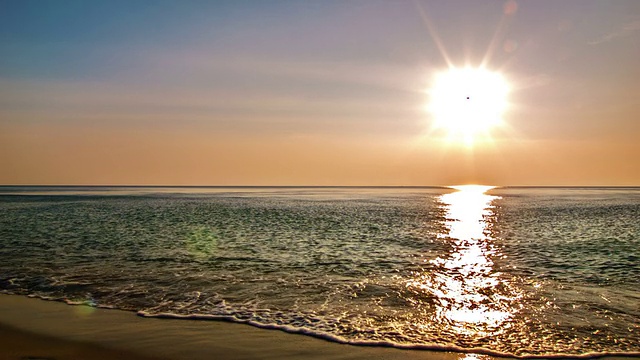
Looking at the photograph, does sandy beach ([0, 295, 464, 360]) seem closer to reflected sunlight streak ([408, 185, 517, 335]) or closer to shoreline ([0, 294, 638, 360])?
shoreline ([0, 294, 638, 360])

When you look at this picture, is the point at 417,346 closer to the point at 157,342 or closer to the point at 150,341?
the point at 157,342

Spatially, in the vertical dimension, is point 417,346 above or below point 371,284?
above

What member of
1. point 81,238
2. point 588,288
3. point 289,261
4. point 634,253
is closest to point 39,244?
point 81,238

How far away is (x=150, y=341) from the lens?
1152 cm

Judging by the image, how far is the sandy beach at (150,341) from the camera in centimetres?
1061

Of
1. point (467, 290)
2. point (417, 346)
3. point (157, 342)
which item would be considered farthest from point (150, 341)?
point (467, 290)

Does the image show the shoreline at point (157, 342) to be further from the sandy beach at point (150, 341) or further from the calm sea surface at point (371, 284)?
the calm sea surface at point (371, 284)

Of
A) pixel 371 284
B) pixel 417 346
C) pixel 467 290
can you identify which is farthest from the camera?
pixel 371 284

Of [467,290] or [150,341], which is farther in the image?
[467,290]

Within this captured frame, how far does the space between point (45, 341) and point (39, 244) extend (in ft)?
80.8

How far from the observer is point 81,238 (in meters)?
36.3

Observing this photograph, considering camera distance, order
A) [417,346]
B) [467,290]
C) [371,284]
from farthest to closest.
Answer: [371,284]
[467,290]
[417,346]

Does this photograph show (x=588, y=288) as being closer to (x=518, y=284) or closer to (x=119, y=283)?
(x=518, y=284)

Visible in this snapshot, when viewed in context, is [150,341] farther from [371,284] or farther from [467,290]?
[467,290]
